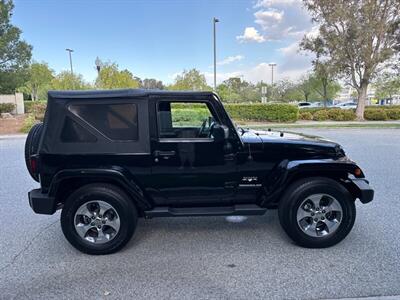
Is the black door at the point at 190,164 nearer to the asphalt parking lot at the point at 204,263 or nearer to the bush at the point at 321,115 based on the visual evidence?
the asphalt parking lot at the point at 204,263

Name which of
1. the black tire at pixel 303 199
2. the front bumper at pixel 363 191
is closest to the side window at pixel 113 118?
the black tire at pixel 303 199

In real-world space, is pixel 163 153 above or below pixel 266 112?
below

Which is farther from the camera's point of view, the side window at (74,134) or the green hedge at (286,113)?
the green hedge at (286,113)

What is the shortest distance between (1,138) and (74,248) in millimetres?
14668

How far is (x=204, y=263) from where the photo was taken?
3.13 m

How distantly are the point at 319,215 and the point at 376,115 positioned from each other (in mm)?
22508

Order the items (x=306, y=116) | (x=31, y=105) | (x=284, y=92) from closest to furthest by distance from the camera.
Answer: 1. (x=306, y=116)
2. (x=31, y=105)
3. (x=284, y=92)

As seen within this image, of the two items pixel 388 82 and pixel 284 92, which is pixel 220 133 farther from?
pixel 284 92

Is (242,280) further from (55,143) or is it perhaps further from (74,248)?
(55,143)

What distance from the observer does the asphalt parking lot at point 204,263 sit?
2.66m

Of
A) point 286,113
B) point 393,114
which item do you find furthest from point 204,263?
point 393,114

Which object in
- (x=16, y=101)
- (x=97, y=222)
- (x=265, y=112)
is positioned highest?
(x=16, y=101)

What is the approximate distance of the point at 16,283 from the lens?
2.81 m

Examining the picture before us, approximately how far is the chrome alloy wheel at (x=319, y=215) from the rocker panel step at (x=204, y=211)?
47cm
